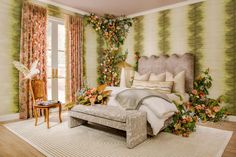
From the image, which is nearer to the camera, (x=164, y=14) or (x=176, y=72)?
(x=176, y=72)

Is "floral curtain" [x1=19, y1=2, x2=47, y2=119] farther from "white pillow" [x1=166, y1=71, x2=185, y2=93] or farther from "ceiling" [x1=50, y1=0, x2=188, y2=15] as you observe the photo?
"white pillow" [x1=166, y1=71, x2=185, y2=93]

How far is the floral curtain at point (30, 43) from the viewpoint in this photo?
4.13 metres

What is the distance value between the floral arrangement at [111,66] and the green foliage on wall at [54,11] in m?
1.86

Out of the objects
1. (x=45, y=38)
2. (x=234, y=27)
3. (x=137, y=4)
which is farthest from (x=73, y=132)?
(x=234, y=27)

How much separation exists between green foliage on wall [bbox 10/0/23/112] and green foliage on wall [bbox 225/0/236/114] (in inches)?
189

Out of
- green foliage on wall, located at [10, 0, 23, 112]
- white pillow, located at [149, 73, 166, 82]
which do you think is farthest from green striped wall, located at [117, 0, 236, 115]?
green foliage on wall, located at [10, 0, 23, 112]

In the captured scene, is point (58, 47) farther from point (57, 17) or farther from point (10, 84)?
point (10, 84)

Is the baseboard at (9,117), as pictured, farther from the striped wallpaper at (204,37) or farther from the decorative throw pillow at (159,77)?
the striped wallpaper at (204,37)

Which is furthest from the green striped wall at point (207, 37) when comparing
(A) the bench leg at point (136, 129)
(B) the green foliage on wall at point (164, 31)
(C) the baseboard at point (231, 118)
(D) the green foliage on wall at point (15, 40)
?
(D) the green foliage on wall at point (15, 40)

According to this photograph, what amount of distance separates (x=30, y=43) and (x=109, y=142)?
3061 mm

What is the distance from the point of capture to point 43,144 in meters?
2.63

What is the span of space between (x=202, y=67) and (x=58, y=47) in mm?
3894

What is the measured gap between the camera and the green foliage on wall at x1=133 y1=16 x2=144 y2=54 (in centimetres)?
550

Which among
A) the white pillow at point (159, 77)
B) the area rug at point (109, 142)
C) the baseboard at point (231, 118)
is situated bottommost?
the area rug at point (109, 142)
